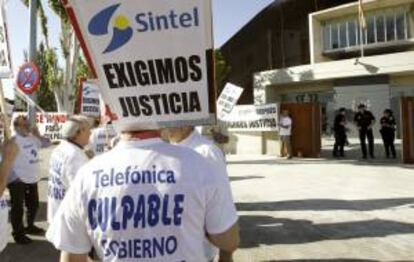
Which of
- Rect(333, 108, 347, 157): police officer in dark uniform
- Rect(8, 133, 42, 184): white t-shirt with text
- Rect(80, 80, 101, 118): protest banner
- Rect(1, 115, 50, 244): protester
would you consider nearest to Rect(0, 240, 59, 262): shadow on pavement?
Rect(1, 115, 50, 244): protester

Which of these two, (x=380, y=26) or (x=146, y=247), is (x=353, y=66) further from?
(x=146, y=247)

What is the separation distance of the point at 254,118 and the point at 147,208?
2249 centimetres

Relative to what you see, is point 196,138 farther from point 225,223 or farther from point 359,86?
point 359,86

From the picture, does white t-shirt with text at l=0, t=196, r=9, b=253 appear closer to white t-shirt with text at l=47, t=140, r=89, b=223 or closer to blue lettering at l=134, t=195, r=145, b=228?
white t-shirt with text at l=47, t=140, r=89, b=223

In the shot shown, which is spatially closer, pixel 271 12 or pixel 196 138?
pixel 196 138

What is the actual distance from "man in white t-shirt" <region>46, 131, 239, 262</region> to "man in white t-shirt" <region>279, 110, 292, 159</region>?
19898 millimetres

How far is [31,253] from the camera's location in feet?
27.8

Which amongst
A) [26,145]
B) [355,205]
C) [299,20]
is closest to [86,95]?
[26,145]

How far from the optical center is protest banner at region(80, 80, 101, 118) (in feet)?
40.4

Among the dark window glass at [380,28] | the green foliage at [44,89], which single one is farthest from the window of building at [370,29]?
the green foliage at [44,89]

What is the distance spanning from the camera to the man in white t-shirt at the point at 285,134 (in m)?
22.6

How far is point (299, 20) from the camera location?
4969 cm

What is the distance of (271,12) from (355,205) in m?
41.4

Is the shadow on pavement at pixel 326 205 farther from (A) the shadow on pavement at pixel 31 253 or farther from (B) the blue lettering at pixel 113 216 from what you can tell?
(B) the blue lettering at pixel 113 216
